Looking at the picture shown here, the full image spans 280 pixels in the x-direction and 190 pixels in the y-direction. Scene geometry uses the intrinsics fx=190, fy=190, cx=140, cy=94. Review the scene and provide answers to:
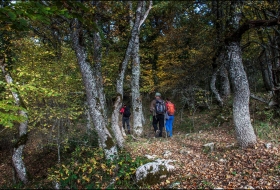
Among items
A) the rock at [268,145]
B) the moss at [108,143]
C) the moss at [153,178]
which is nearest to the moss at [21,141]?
the moss at [108,143]

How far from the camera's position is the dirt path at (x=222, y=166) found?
13.7 feet

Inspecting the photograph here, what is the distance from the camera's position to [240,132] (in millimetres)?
5578

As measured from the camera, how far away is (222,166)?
4.91 m

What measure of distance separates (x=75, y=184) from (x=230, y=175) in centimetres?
389

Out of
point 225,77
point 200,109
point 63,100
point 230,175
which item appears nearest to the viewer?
point 230,175

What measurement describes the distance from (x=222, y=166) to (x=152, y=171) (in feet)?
5.96

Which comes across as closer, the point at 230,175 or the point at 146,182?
the point at 230,175

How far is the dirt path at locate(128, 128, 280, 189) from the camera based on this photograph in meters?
4.17

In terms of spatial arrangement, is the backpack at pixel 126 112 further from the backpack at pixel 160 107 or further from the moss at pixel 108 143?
the moss at pixel 108 143

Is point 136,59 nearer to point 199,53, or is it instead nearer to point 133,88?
point 133,88

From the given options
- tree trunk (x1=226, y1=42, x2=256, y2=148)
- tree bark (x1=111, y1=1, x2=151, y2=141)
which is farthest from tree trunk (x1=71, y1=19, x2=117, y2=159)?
tree trunk (x1=226, y1=42, x2=256, y2=148)

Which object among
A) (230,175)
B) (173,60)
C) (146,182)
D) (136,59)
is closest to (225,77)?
(173,60)

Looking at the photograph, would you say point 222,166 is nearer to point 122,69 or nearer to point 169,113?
point 122,69

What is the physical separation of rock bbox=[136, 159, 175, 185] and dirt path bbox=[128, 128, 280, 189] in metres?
0.17
